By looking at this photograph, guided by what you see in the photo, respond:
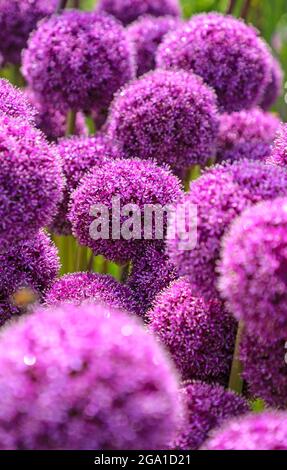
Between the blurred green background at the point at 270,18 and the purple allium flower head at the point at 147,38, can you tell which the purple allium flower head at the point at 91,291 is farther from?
the blurred green background at the point at 270,18

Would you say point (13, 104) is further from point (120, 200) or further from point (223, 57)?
point (223, 57)

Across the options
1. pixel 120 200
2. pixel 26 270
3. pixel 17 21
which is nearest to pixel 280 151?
pixel 120 200

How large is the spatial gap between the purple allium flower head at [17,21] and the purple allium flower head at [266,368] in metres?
0.80

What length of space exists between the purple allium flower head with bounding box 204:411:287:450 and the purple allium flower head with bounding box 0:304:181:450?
5 cm

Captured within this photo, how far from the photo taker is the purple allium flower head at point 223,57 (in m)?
1.07

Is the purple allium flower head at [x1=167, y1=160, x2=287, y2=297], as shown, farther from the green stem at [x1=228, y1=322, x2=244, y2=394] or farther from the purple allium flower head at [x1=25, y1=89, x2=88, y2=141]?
the purple allium flower head at [x1=25, y1=89, x2=88, y2=141]

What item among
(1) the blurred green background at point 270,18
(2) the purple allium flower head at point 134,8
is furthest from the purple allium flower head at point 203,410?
(1) the blurred green background at point 270,18

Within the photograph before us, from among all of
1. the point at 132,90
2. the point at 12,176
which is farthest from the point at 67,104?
the point at 12,176

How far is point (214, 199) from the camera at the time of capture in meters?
0.59

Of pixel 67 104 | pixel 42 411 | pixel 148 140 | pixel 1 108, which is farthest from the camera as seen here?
pixel 67 104

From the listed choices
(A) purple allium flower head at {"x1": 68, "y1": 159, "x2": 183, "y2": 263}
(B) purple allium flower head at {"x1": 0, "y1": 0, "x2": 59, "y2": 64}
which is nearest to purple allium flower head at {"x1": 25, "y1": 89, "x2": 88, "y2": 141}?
(B) purple allium flower head at {"x1": 0, "y1": 0, "x2": 59, "y2": 64}
